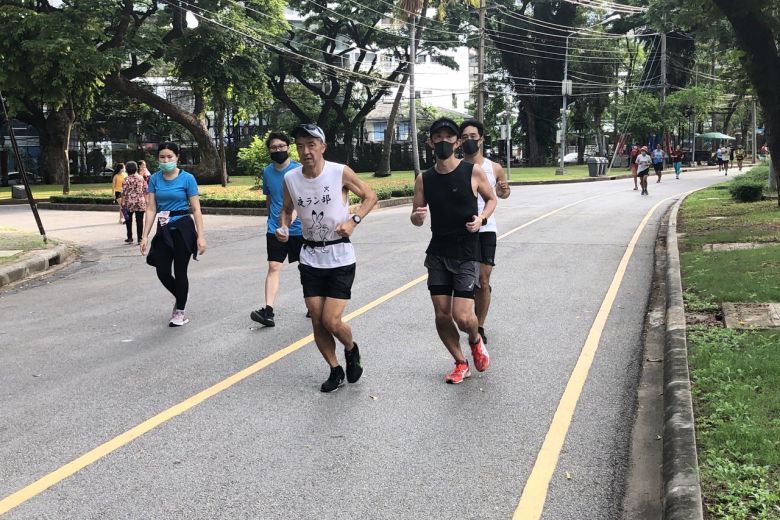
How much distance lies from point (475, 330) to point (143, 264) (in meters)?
9.05

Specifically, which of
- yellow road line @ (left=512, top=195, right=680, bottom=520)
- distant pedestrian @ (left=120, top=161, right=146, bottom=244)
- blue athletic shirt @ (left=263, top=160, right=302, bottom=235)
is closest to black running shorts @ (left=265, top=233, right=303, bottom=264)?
blue athletic shirt @ (left=263, top=160, right=302, bottom=235)

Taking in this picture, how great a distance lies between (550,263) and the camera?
11828 millimetres

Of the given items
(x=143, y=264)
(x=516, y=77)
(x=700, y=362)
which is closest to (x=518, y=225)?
(x=143, y=264)

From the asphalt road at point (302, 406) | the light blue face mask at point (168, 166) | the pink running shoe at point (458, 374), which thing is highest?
the light blue face mask at point (168, 166)

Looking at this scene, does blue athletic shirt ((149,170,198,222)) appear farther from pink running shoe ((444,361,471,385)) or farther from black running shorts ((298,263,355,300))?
pink running shoe ((444,361,471,385))

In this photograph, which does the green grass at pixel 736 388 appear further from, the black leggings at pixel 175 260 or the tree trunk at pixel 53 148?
the tree trunk at pixel 53 148

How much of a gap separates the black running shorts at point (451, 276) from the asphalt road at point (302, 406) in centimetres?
74

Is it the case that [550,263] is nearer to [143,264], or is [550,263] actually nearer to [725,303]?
[725,303]

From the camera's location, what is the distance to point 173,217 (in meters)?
7.84

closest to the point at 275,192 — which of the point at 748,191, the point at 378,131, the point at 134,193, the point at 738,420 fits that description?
the point at 738,420

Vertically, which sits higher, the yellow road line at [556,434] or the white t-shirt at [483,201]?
the white t-shirt at [483,201]

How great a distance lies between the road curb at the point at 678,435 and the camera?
3.52m

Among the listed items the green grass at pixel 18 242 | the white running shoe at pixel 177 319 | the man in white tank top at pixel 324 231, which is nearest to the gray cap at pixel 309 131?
the man in white tank top at pixel 324 231

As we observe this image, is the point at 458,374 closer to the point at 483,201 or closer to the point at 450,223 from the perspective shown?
the point at 450,223
